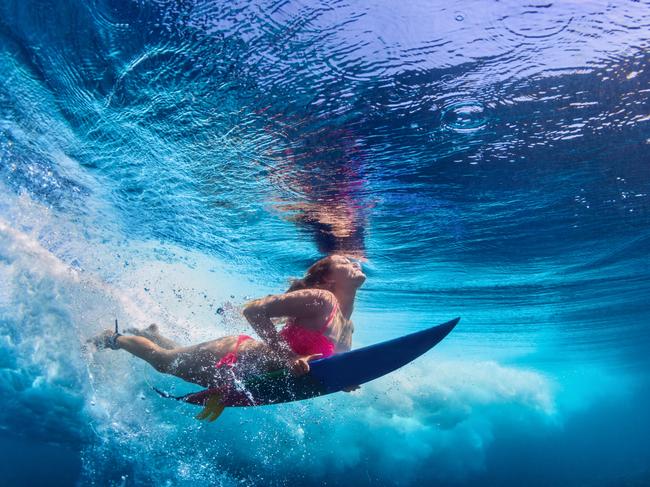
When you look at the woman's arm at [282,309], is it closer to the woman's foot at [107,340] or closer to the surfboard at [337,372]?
the surfboard at [337,372]

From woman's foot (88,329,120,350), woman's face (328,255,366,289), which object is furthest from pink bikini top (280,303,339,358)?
woman's foot (88,329,120,350)

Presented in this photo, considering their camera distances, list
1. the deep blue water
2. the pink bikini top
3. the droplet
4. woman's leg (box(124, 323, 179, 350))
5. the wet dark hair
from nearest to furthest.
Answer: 1. the deep blue water
2. the pink bikini top
3. the droplet
4. the wet dark hair
5. woman's leg (box(124, 323, 179, 350))

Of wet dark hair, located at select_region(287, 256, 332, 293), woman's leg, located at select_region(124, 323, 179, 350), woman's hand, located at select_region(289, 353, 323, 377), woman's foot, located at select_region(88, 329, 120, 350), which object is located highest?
wet dark hair, located at select_region(287, 256, 332, 293)

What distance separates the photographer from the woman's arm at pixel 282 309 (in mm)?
4625

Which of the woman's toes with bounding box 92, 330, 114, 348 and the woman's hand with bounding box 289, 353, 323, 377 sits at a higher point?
the woman's toes with bounding box 92, 330, 114, 348

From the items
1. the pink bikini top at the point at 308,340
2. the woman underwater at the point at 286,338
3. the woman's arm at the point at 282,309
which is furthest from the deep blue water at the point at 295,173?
the pink bikini top at the point at 308,340

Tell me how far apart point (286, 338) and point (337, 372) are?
90 centimetres

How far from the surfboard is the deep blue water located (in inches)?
123

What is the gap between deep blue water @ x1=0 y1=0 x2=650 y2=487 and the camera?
4.09m

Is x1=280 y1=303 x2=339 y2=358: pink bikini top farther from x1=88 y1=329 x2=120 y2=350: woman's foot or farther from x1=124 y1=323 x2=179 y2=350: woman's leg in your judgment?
x1=88 y1=329 x2=120 y2=350: woman's foot

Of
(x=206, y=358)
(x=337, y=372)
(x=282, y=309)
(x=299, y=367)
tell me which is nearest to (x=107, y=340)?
(x=206, y=358)

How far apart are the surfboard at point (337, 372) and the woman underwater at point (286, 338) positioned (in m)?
0.19

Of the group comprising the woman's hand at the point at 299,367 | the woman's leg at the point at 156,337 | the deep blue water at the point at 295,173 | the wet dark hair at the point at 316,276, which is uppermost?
the deep blue water at the point at 295,173

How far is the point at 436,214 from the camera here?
835 cm
